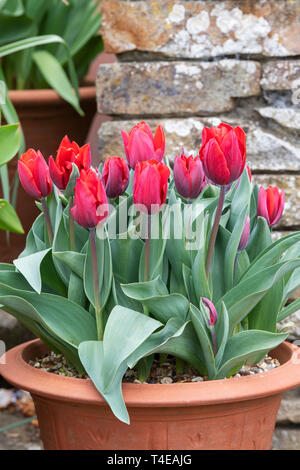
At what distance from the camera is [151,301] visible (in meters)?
0.96

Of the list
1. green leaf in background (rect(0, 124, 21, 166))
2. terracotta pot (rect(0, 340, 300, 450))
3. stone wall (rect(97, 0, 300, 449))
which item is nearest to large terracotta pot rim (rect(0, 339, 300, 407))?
terracotta pot (rect(0, 340, 300, 450))

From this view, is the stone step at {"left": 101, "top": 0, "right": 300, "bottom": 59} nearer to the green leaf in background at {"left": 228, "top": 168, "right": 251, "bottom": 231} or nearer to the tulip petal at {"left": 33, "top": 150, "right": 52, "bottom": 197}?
the green leaf in background at {"left": 228, "top": 168, "right": 251, "bottom": 231}

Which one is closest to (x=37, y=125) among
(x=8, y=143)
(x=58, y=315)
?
(x=8, y=143)

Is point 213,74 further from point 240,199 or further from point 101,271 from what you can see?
point 101,271

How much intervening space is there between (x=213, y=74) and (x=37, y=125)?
0.54 metres

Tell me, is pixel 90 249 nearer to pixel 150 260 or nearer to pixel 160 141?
pixel 150 260

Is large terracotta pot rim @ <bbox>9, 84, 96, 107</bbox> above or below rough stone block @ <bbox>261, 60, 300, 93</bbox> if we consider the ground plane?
below

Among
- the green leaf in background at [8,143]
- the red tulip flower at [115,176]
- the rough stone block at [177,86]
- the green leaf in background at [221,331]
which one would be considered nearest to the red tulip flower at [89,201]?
the red tulip flower at [115,176]

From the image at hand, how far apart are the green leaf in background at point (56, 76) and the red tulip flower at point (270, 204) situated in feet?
2.41

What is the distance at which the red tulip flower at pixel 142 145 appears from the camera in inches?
39.4

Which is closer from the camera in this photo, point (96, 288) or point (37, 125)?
point (96, 288)

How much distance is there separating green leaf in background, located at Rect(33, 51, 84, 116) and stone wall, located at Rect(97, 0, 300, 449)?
0.48 feet

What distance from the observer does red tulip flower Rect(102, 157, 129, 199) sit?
3.22 ft

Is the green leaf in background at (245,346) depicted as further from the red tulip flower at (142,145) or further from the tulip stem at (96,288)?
the red tulip flower at (142,145)
